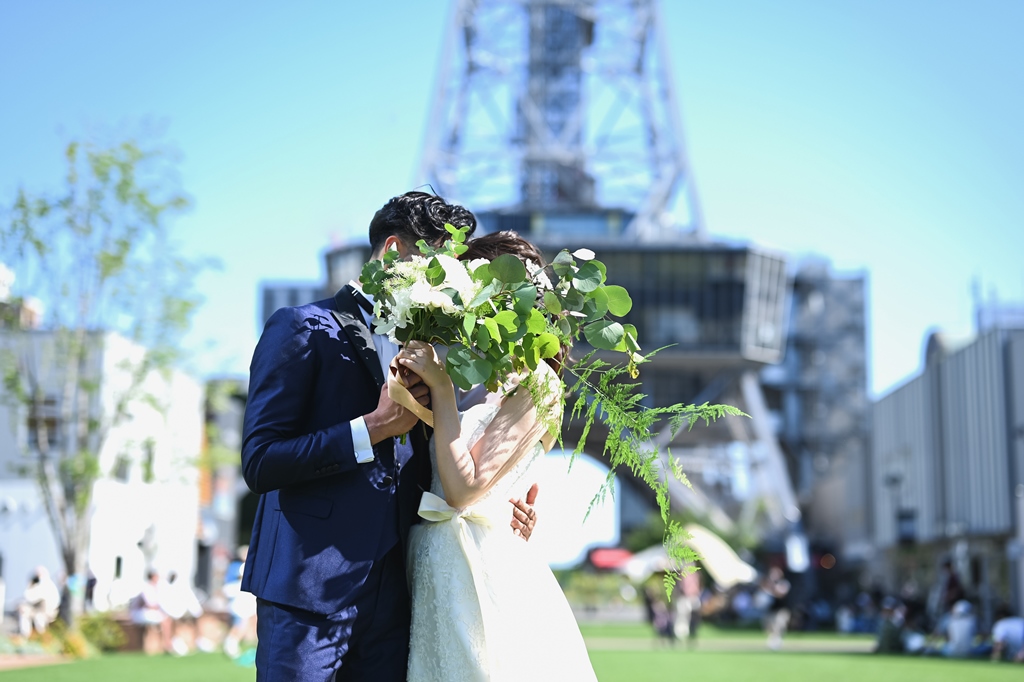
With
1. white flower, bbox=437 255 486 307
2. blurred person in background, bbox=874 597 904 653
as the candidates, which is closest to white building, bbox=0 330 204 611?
blurred person in background, bbox=874 597 904 653

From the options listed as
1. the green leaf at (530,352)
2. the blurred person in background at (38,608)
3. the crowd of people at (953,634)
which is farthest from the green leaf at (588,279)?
the blurred person in background at (38,608)

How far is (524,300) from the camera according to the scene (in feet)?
11.8

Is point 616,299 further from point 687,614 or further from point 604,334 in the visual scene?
point 687,614

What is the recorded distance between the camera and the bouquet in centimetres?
355

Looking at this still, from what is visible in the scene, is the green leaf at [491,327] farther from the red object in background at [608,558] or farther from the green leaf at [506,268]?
the red object in background at [608,558]

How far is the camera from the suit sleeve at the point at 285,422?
11.3ft

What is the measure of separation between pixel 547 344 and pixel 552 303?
0.12 meters

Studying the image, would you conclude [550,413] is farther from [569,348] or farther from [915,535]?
[915,535]

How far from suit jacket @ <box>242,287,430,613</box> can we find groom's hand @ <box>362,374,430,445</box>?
0.08m

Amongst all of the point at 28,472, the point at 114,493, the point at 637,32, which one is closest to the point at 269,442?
the point at 28,472

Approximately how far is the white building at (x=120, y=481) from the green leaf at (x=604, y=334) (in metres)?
19.9

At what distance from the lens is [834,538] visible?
7412cm

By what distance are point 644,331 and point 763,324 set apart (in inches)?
282

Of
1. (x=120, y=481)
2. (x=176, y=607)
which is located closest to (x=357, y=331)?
(x=176, y=607)
